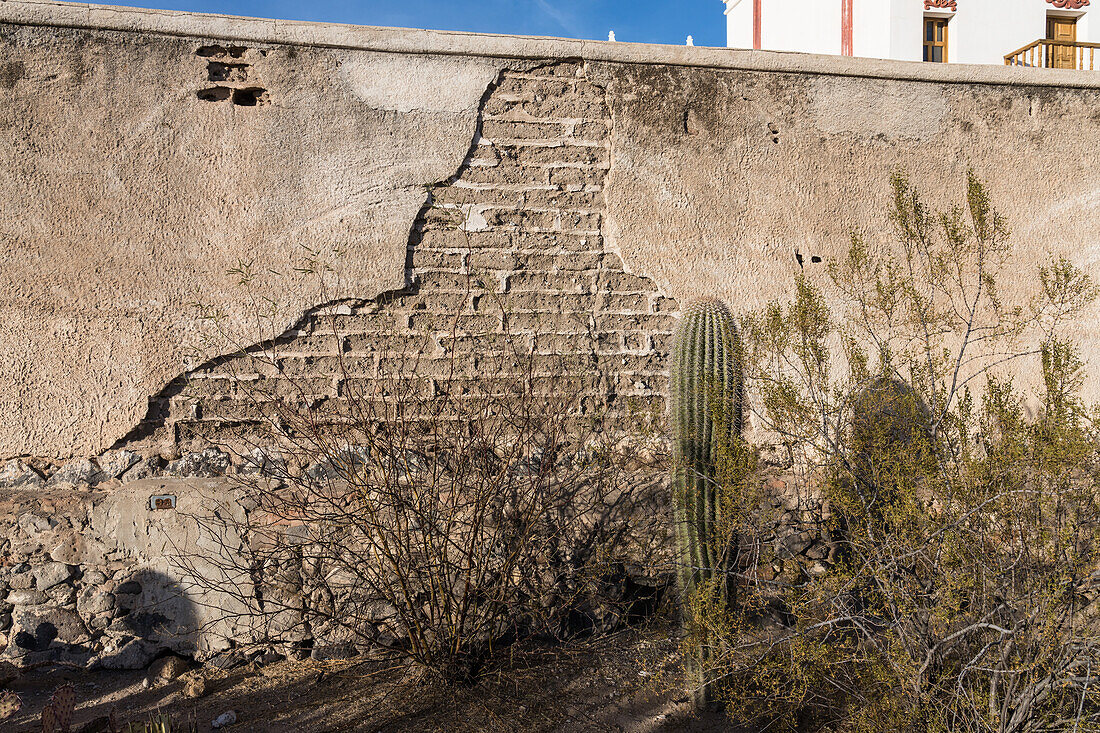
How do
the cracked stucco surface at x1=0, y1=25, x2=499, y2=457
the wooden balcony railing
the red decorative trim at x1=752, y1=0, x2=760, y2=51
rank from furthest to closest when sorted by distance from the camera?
the red decorative trim at x1=752, y1=0, x2=760, y2=51, the wooden balcony railing, the cracked stucco surface at x1=0, y1=25, x2=499, y2=457

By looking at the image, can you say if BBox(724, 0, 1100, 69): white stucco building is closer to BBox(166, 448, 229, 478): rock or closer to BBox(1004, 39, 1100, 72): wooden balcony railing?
BBox(1004, 39, 1100, 72): wooden balcony railing

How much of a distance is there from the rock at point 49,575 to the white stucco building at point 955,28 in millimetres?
11210

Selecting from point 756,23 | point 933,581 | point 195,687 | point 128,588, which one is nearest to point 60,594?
point 128,588

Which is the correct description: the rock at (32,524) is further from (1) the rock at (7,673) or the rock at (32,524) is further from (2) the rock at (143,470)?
(1) the rock at (7,673)

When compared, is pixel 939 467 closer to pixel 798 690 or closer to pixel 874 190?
pixel 798 690

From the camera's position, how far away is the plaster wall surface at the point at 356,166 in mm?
3424

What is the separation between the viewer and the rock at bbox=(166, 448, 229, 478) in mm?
3477

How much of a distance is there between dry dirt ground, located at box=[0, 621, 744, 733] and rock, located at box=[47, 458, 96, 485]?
864 mm

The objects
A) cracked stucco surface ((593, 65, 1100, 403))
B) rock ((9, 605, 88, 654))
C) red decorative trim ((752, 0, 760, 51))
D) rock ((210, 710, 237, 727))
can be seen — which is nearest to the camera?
rock ((210, 710, 237, 727))

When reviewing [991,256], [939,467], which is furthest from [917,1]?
[939,467]

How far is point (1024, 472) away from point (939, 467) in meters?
Answer: 0.28

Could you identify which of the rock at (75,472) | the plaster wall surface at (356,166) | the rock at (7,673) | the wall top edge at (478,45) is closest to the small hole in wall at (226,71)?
the plaster wall surface at (356,166)

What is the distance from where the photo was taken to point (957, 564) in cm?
266

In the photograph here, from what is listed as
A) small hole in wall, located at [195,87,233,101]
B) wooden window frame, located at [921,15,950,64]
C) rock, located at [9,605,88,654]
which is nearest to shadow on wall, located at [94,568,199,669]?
rock, located at [9,605,88,654]
